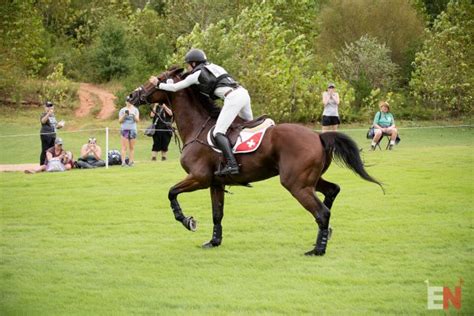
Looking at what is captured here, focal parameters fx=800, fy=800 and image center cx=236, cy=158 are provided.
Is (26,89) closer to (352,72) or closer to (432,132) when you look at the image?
(352,72)

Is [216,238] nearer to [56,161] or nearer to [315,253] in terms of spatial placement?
[315,253]

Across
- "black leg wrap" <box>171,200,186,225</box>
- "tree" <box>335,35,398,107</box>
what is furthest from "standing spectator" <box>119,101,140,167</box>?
"tree" <box>335,35,398,107</box>

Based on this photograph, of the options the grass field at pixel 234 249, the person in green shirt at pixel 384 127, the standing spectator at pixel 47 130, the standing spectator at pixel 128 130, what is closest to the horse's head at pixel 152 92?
the grass field at pixel 234 249

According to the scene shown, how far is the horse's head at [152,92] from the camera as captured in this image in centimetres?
1144

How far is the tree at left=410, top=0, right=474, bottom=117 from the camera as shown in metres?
34.2

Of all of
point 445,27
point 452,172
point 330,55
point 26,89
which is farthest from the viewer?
point 330,55

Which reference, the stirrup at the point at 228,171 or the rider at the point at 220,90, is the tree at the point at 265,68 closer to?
the rider at the point at 220,90

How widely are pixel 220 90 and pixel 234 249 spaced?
2174mm

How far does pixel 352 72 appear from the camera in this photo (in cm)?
4281

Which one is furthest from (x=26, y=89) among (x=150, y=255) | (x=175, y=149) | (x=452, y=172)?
(x=150, y=255)

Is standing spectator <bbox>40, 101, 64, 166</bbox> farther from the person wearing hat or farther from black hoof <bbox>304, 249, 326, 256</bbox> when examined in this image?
black hoof <bbox>304, 249, 326, 256</bbox>

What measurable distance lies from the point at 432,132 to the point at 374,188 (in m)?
16.1

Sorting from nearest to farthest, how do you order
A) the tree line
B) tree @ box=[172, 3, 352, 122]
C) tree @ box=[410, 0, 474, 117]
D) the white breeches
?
the white breeches → tree @ box=[172, 3, 352, 122] → the tree line → tree @ box=[410, 0, 474, 117]

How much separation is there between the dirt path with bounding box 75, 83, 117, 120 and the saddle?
2632 cm
